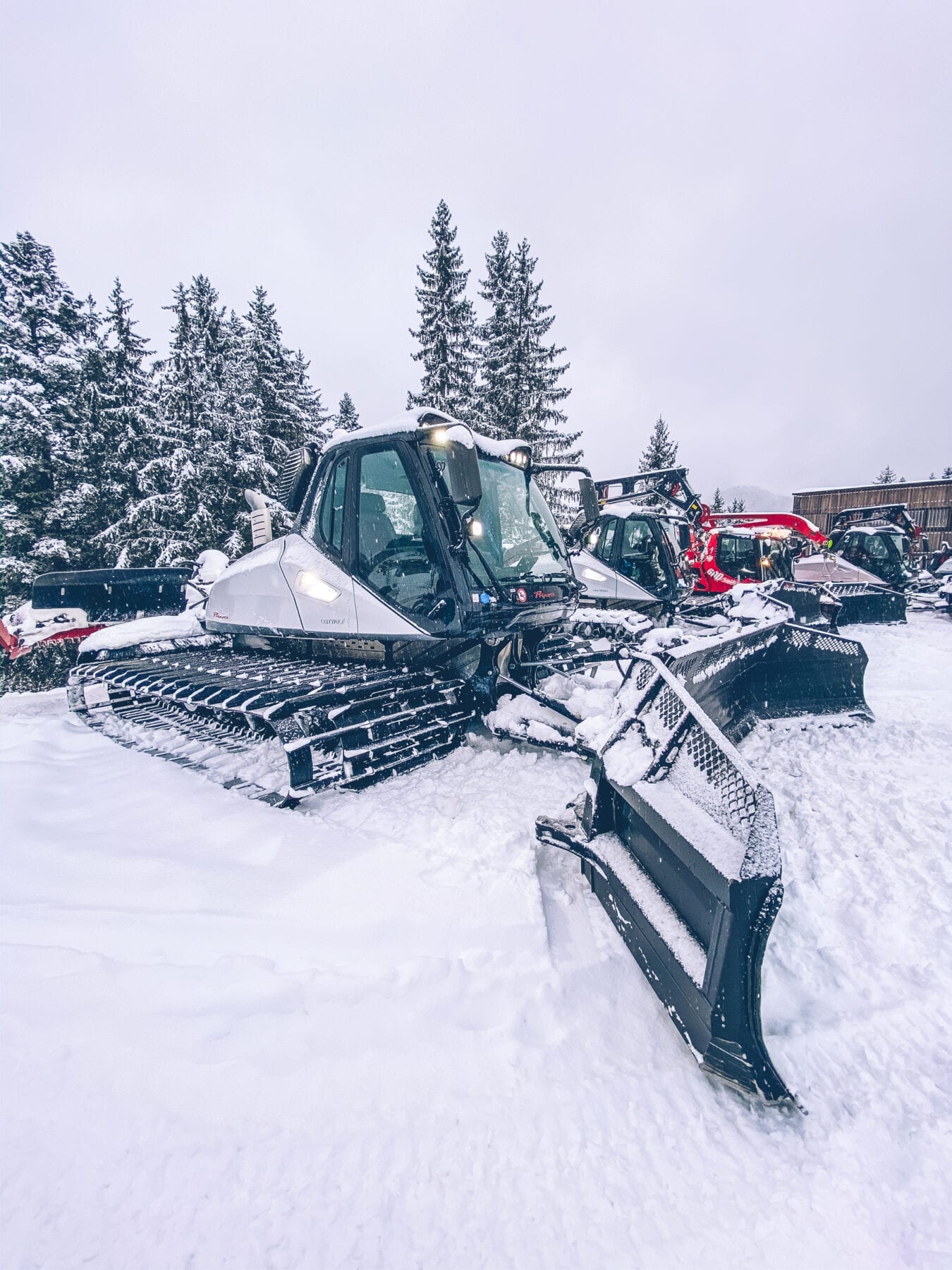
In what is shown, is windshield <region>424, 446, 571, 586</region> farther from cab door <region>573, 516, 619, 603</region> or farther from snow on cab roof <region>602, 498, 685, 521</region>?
snow on cab roof <region>602, 498, 685, 521</region>

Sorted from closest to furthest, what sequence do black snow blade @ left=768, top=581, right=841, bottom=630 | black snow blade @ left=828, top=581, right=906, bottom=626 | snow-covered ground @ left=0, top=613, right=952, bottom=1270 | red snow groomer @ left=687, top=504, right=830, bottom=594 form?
1. snow-covered ground @ left=0, top=613, right=952, bottom=1270
2. black snow blade @ left=768, top=581, right=841, bottom=630
3. black snow blade @ left=828, top=581, right=906, bottom=626
4. red snow groomer @ left=687, top=504, right=830, bottom=594

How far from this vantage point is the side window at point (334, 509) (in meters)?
4.43

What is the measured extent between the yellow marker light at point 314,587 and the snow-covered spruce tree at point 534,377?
62.1 ft

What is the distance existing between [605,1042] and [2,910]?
8.35ft

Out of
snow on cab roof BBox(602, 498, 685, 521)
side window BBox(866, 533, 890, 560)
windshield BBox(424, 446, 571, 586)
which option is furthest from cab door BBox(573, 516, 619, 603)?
side window BBox(866, 533, 890, 560)

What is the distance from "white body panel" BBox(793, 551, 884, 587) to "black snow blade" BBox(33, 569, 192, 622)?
655 inches

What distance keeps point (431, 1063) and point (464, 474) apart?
3117 millimetres

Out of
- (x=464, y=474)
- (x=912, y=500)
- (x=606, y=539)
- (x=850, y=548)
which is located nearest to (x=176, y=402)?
(x=606, y=539)

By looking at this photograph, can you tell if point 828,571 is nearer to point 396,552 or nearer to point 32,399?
point 396,552

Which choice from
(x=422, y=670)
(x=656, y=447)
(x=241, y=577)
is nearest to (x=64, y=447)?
(x=241, y=577)

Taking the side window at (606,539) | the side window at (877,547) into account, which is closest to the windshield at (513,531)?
the side window at (606,539)

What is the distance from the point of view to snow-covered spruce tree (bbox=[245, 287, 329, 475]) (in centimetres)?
2264

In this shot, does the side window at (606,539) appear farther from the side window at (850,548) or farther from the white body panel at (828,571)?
the side window at (850,548)

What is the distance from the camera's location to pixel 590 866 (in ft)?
8.28
